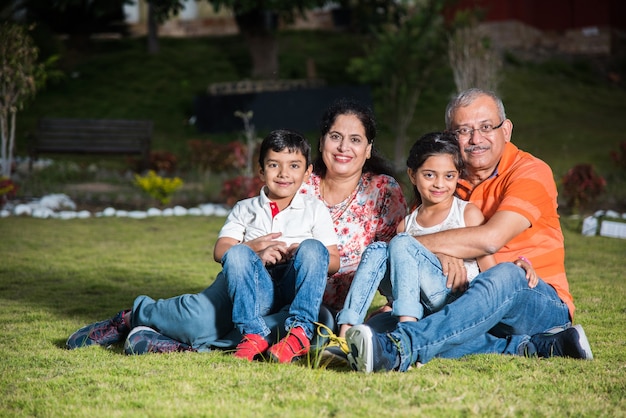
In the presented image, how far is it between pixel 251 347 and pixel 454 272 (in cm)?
100

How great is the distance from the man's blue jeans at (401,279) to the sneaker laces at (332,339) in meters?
0.08

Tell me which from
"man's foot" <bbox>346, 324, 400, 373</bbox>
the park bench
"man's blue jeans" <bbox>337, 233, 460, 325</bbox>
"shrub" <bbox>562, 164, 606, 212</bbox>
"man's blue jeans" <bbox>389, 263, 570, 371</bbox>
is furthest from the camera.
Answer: the park bench

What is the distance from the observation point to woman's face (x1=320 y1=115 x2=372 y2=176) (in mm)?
3973

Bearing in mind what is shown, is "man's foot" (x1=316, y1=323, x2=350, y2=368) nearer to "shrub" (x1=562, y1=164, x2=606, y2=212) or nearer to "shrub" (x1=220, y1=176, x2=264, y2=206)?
"shrub" (x1=220, y1=176, x2=264, y2=206)

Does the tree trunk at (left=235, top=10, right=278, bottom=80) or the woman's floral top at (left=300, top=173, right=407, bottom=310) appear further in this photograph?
the tree trunk at (left=235, top=10, right=278, bottom=80)

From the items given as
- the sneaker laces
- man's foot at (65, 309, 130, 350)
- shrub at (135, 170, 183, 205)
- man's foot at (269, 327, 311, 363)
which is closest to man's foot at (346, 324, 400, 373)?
the sneaker laces

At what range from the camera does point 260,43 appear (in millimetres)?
20922

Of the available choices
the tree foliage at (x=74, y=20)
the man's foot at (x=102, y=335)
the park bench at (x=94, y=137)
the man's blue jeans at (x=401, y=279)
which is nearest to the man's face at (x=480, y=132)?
the man's blue jeans at (x=401, y=279)

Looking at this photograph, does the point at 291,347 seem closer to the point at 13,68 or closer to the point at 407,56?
the point at 13,68

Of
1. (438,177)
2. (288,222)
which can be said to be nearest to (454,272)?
(438,177)

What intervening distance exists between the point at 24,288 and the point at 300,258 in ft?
10.5

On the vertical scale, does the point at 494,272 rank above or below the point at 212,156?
above

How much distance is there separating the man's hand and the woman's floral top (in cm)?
61

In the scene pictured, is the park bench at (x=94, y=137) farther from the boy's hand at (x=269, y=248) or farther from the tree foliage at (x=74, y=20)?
the boy's hand at (x=269, y=248)
